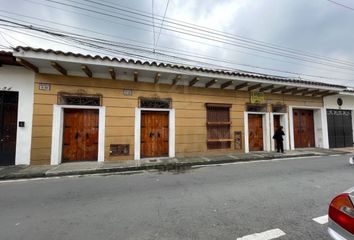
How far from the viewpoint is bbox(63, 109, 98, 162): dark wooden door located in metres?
8.03

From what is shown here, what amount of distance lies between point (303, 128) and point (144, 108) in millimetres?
10756

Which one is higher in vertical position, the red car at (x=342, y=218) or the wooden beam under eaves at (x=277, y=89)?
the wooden beam under eaves at (x=277, y=89)

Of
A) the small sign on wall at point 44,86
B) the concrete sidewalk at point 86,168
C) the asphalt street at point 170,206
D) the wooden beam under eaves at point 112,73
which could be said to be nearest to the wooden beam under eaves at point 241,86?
the concrete sidewalk at point 86,168

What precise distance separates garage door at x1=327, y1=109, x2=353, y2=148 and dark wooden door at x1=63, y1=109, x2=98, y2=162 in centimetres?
1483

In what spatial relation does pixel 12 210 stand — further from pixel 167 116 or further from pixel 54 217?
pixel 167 116

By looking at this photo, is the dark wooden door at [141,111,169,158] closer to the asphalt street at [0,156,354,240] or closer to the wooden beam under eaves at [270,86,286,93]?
the asphalt street at [0,156,354,240]

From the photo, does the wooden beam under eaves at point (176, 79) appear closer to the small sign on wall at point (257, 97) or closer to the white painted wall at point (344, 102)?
the small sign on wall at point (257, 97)

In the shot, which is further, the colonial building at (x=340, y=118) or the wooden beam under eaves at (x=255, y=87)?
the colonial building at (x=340, y=118)

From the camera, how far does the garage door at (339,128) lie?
13.2m

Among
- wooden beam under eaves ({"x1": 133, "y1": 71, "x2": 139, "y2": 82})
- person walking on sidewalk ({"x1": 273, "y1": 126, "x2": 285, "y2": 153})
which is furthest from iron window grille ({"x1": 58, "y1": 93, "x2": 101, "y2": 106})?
person walking on sidewalk ({"x1": 273, "y1": 126, "x2": 285, "y2": 153})

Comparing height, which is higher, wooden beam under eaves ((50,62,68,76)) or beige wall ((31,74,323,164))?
Answer: wooden beam under eaves ((50,62,68,76))

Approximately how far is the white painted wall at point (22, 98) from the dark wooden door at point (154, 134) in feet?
14.4

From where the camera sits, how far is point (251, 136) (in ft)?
35.9

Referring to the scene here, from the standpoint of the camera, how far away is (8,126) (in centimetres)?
736
